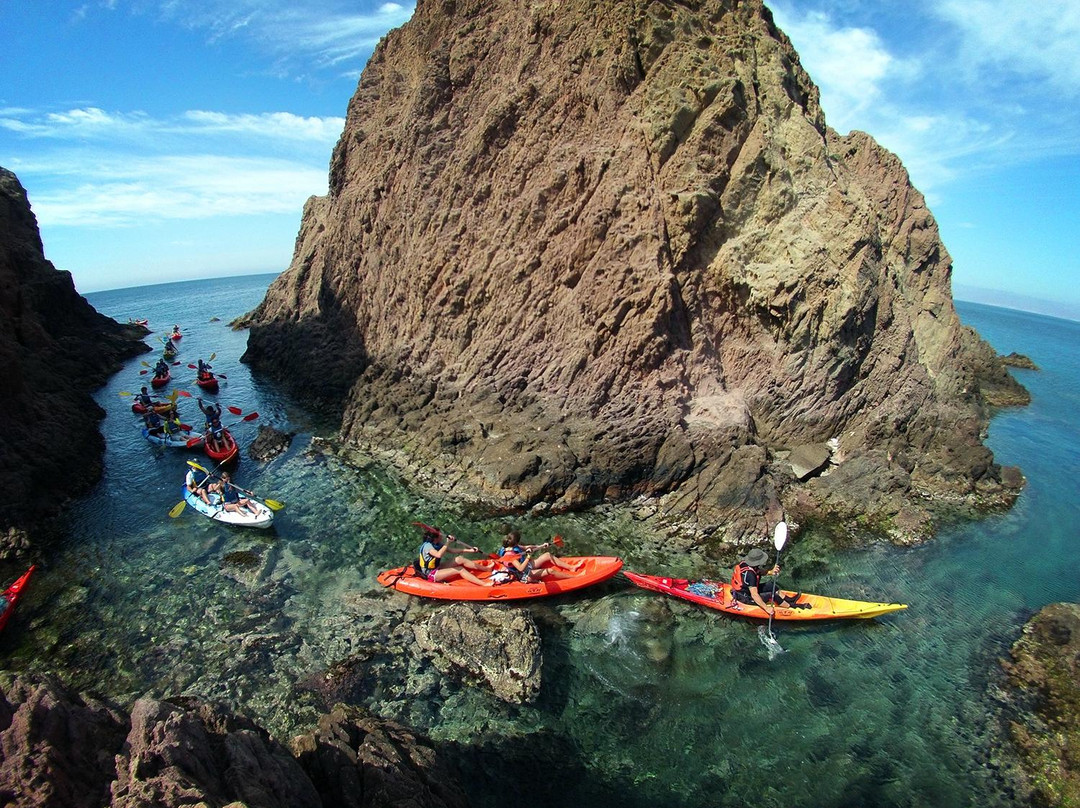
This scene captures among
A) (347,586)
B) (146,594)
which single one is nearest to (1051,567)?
(347,586)

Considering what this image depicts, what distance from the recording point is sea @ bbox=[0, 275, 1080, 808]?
9.16 meters

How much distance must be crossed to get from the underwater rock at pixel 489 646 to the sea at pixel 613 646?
0.39 metres

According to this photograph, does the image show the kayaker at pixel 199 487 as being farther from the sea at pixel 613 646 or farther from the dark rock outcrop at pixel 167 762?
the dark rock outcrop at pixel 167 762

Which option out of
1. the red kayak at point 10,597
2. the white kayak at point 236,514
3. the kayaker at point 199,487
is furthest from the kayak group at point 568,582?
the red kayak at point 10,597

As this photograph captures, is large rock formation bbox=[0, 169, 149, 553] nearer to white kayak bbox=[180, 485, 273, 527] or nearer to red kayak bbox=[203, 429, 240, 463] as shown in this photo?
red kayak bbox=[203, 429, 240, 463]

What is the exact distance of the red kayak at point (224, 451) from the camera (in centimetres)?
2097

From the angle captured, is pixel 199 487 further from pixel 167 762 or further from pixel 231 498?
pixel 167 762

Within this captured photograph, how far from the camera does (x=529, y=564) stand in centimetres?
1356

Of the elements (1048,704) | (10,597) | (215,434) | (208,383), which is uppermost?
(208,383)

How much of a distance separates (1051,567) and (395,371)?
23120 millimetres

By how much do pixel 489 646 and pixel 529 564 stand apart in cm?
288

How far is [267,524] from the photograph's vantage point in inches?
624

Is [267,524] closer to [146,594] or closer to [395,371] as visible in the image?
[146,594]

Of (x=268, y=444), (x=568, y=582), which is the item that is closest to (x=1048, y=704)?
(x=568, y=582)
